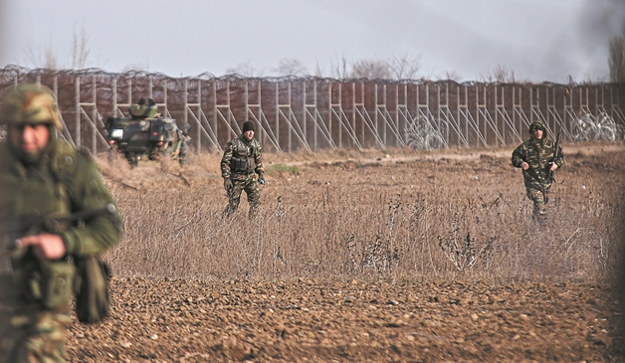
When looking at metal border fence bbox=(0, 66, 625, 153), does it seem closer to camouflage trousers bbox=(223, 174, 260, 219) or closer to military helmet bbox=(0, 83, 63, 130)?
camouflage trousers bbox=(223, 174, 260, 219)

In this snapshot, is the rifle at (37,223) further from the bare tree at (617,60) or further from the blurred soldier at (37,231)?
the bare tree at (617,60)

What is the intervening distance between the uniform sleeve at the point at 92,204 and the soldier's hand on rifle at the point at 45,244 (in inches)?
4.2

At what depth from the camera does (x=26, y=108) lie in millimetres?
3121

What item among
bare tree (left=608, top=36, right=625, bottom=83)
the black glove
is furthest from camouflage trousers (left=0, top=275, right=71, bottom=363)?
the black glove

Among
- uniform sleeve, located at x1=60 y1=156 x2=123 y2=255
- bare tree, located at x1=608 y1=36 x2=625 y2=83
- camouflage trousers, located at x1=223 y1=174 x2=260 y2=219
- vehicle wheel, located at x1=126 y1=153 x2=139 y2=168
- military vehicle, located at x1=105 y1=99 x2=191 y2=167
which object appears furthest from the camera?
vehicle wheel, located at x1=126 y1=153 x2=139 y2=168

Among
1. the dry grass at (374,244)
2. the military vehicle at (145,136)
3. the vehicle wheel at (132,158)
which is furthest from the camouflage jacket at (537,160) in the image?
the vehicle wheel at (132,158)

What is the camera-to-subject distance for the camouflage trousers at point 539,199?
36.3 ft

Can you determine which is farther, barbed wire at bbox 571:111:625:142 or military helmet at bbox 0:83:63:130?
barbed wire at bbox 571:111:625:142

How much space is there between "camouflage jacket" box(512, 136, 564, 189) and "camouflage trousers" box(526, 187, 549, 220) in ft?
0.19

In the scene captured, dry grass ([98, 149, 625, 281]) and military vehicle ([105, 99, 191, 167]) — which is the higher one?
military vehicle ([105, 99, 191, 167])

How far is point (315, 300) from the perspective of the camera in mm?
7508

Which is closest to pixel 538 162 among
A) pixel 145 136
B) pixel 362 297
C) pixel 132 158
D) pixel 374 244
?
pixel 374 244

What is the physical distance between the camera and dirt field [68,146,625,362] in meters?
5.75

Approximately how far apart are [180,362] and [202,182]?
1506cm
